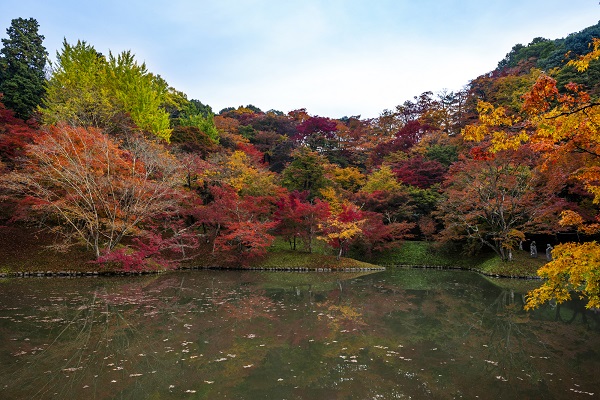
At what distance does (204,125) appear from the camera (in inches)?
1184

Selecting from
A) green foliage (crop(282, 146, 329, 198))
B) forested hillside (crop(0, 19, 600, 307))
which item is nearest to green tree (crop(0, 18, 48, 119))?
forested hillside (crop(0, 19, 600, 307))

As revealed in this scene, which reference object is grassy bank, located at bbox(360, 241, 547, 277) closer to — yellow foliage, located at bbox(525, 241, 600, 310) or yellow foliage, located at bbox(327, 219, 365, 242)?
yellow foliage, located at bbox(327, 219, 365, 242)

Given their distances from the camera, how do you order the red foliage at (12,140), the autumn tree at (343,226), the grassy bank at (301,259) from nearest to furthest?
the grassy bank at (301,259), the red foliage at (12,140), the autumn tree at (343,226)

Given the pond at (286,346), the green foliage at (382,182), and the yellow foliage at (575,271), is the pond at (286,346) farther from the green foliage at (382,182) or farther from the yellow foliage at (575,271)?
the green foliage at (382,182)

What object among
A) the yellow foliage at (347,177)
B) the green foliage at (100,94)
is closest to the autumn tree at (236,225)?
the green foliage at (100,94)

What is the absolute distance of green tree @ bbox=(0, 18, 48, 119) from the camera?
24.4 meters

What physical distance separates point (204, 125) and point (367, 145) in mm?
18591

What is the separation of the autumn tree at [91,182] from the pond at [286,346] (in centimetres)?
527

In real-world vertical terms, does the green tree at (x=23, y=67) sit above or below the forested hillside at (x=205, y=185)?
above

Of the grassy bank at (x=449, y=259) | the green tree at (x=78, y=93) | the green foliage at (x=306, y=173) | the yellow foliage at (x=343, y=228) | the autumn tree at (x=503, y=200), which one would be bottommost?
the grassy bank at (x=449, y=259)

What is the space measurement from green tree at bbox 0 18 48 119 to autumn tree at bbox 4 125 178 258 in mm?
10641

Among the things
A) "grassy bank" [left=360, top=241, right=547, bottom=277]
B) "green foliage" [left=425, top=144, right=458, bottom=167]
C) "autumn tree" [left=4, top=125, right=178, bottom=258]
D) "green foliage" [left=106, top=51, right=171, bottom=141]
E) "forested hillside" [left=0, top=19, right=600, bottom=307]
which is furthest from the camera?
"green foliage" [left=425, top=144, right=458, bottom=167]

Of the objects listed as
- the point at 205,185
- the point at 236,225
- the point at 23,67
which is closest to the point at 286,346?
the point at 236,225

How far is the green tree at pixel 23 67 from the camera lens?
2444 cm
